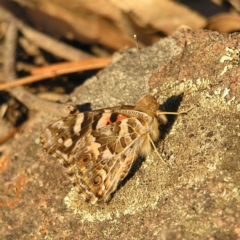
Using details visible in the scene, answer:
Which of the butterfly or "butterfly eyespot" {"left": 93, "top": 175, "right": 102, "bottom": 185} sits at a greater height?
the butterfly

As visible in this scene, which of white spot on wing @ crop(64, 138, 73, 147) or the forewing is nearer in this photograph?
the forewing

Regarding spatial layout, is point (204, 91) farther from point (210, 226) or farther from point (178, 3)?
point (178, 3)

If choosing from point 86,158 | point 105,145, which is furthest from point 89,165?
point 105,145

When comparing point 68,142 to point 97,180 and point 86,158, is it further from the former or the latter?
point 97,180

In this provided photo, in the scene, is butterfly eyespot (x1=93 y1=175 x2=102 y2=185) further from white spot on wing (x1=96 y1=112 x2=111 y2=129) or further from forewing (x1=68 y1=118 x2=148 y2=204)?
white spot on wing (x1=96 y1=112 x2=111 y2=129)

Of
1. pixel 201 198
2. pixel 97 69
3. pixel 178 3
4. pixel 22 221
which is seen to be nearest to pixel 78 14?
pixel 97 69

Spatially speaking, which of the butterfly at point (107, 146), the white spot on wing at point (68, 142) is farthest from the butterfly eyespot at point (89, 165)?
the white spot on wing at point (68, 142)

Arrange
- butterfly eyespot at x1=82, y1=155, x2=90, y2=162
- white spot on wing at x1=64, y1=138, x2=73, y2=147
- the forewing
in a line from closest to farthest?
1. the forewing
2. butterfly eyespot at x1=82, y1=155, x2=90, y2=162
3. white spot on wing at x1=64, y1=138, x2=73, y2=147

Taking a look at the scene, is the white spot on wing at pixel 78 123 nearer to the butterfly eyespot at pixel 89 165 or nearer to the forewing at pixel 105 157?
the forewing at pixel 105 157

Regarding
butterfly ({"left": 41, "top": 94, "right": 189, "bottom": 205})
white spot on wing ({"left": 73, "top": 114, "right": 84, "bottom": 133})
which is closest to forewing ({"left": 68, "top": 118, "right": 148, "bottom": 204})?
butterfly ({"left": 41, "top": 94, "right": 189, "bottom": 205})
